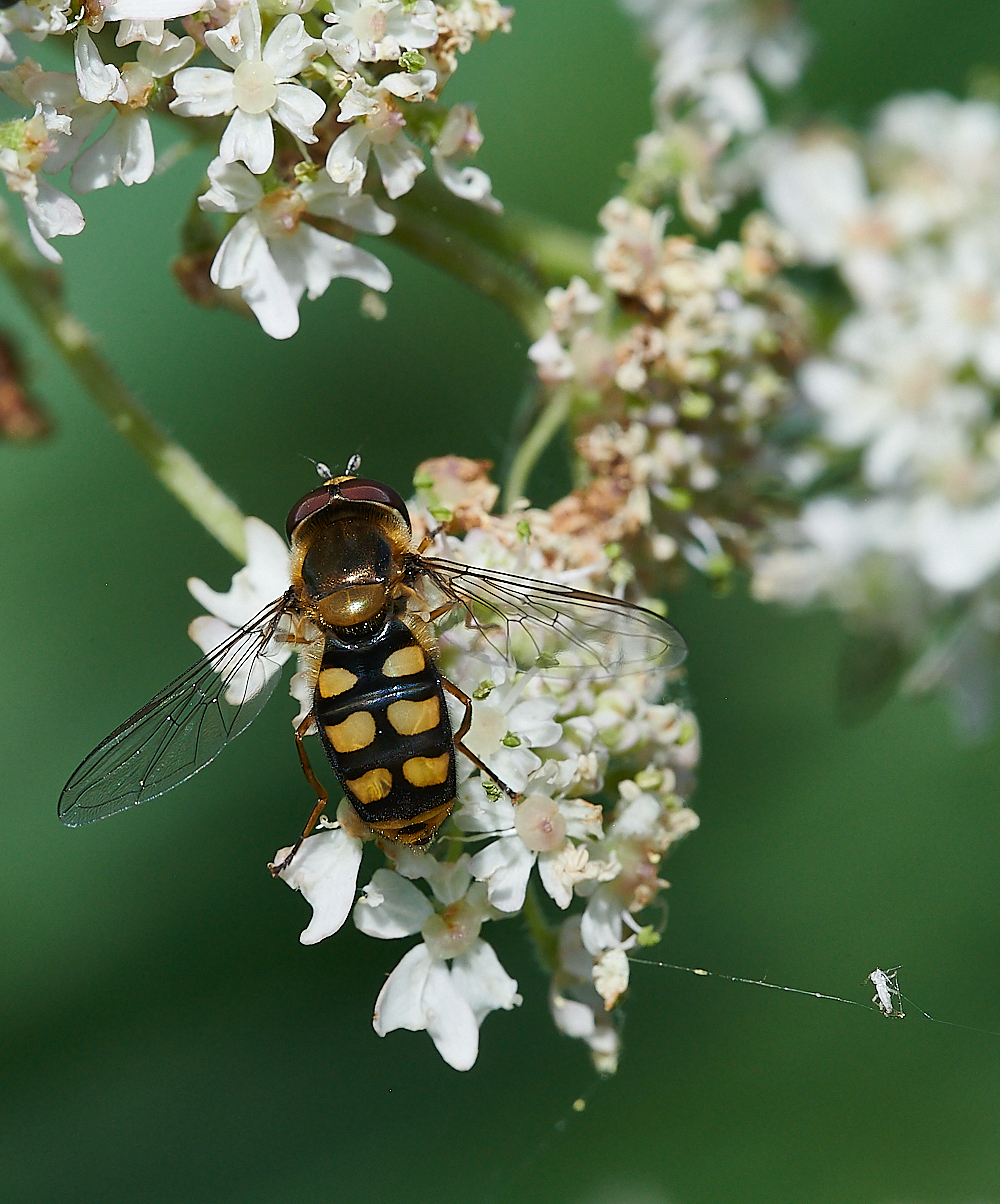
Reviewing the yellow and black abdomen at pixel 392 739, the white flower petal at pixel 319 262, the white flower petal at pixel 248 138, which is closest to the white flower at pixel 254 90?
the white flower petal at pixel 248 138

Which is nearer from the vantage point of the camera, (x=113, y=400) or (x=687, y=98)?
(x=113, y=400)

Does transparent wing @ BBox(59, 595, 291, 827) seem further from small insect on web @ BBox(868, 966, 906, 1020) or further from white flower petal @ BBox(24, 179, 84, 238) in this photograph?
small insect on web @ BBox(868, 966, 906, 1020)

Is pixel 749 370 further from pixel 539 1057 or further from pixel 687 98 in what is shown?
pixel 539 1057

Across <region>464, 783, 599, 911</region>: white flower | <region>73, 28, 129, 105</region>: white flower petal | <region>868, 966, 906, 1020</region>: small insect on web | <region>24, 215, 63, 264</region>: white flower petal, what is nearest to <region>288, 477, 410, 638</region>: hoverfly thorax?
<region>464, 783, 599, 911</region>: white flower

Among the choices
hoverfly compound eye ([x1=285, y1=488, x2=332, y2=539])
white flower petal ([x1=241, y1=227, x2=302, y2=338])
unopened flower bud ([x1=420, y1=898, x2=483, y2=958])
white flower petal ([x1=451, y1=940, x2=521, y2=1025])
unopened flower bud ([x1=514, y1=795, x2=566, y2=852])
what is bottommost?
white flower petal ([x1=451, y1=940, x2=521, y2=1025])

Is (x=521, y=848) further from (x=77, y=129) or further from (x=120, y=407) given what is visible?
(x=77, y=129)

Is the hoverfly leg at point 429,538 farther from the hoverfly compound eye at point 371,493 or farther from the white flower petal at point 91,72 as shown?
the white flower petal at point 91,72

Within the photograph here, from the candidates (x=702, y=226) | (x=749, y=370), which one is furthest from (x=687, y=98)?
(x=749, y=370)
